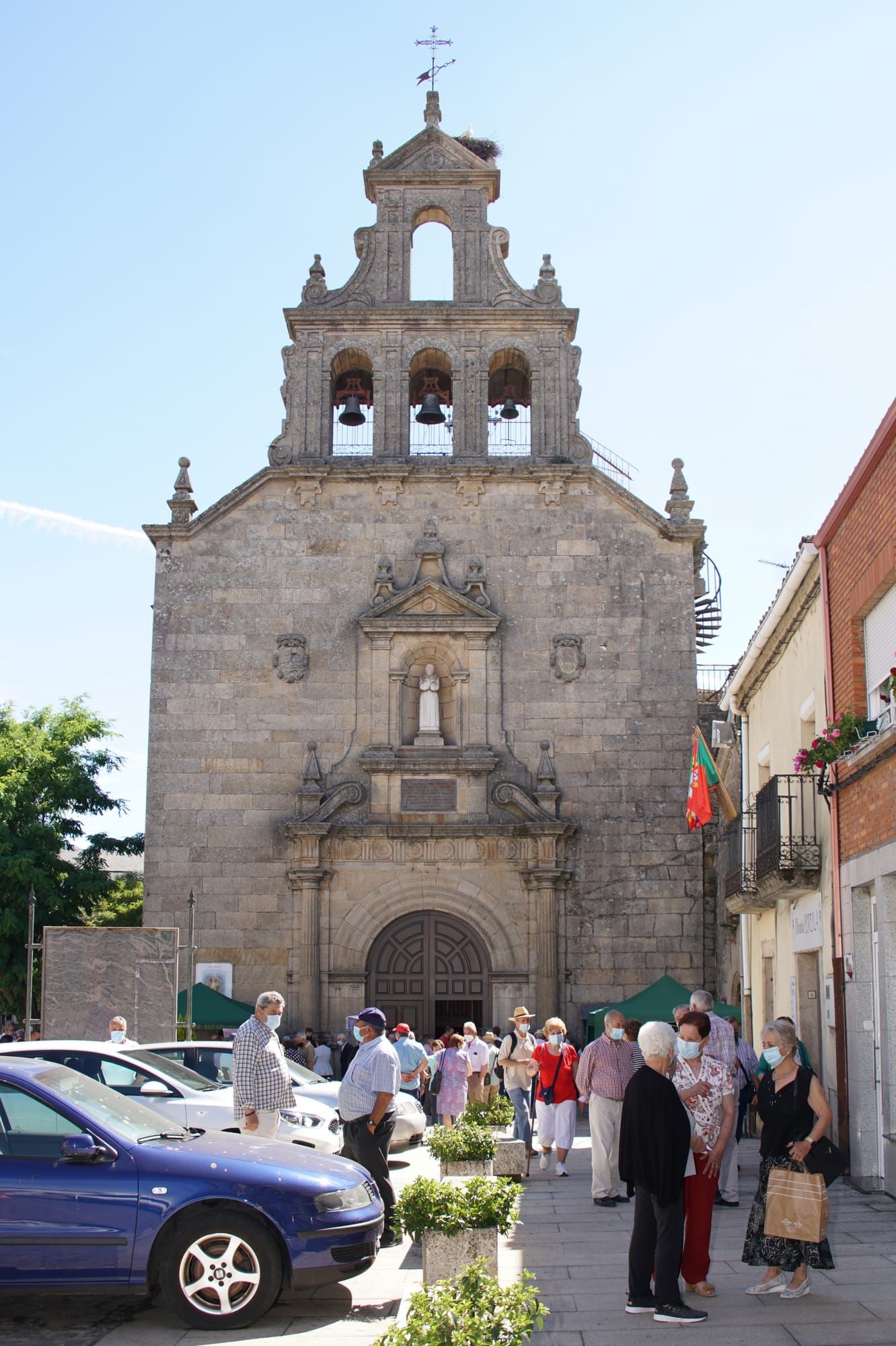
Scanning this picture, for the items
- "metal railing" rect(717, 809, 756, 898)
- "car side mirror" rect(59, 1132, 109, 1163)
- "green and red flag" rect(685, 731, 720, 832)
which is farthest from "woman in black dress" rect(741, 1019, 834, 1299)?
"green and red flag" rect(685, 731, 720, 832)

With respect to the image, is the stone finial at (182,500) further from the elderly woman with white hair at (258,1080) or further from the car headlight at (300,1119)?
the elderly woman with white hair at (258,1080)

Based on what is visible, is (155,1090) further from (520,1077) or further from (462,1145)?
(520,1077)

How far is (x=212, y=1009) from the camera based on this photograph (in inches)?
813

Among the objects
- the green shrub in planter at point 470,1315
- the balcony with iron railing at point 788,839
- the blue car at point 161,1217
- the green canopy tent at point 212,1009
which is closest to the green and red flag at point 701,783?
the balcony with iron railing at point 788,839

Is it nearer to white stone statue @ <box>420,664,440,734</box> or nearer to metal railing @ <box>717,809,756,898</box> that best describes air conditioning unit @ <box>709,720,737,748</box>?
metal railing @ <box>717,809,756,898</box>

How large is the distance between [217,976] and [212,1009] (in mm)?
1010

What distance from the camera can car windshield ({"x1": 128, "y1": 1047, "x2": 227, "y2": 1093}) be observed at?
485 inches

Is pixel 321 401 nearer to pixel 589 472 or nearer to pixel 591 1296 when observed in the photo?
pixel 589 472

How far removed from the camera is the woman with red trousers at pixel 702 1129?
8055 mm

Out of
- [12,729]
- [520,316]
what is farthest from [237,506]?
[12,729]

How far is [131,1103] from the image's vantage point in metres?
8.55

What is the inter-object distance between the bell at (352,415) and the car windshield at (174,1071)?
44.4ft

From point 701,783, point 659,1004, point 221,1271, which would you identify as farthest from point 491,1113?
point 701,783

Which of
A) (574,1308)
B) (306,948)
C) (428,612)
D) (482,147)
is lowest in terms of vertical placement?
(574,1308)
